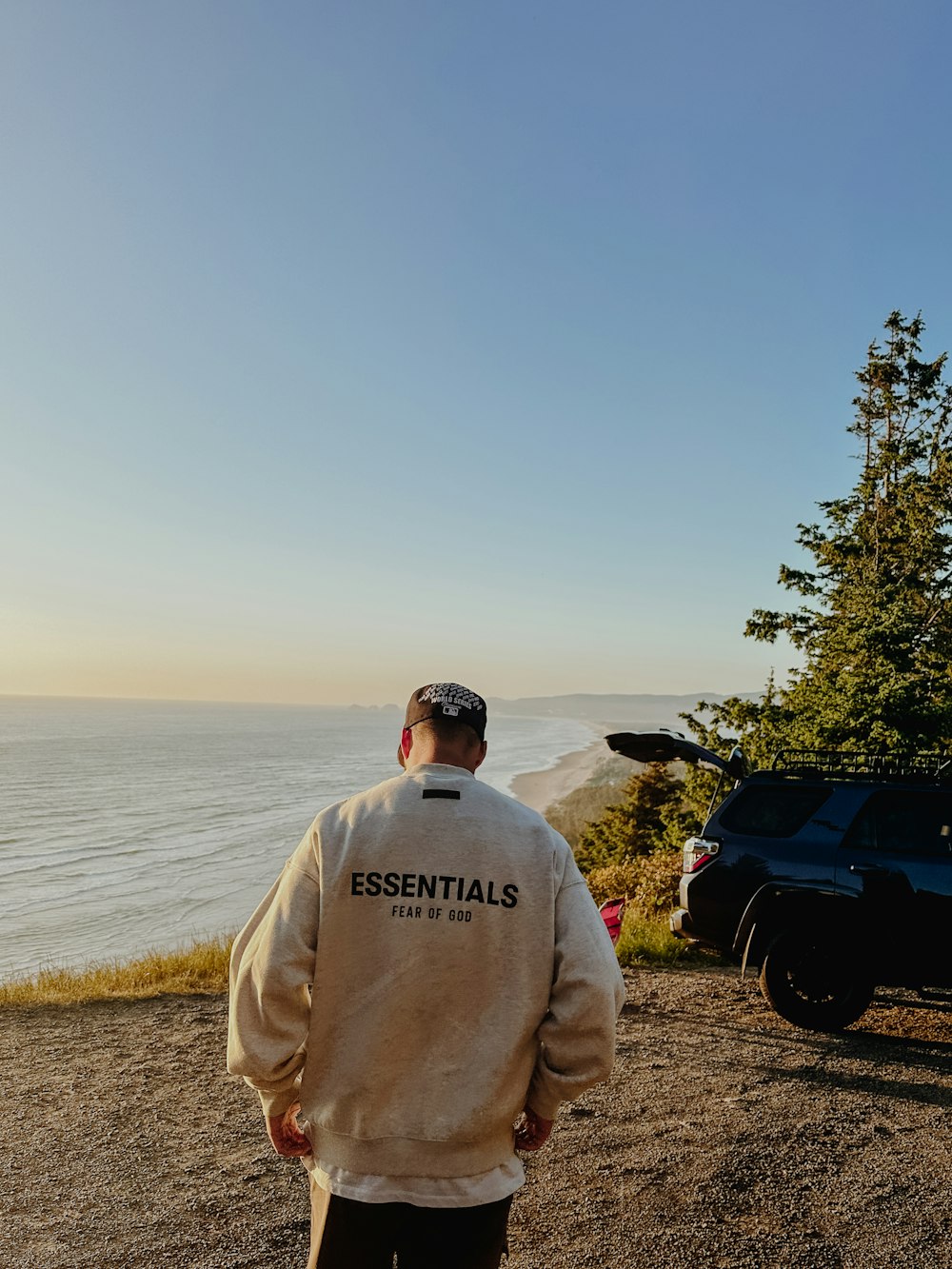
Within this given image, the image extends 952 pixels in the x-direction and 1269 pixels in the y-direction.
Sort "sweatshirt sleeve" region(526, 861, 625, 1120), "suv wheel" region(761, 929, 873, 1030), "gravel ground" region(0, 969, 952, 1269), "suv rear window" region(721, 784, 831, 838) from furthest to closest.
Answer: "suv rear window" region(721, 784, 831, 838)
"suv wheel" region(761, 929, 873, 1030)
"gravel ground" region(0, 969, 952, 1269)
"sweatshirt sleeve" region(526, 861, 625, 1120)

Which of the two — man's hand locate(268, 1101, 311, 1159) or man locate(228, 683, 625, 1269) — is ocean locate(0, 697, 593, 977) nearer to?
man's hand locate(268, 1101, 311, 1159)

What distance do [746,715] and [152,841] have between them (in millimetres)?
30759

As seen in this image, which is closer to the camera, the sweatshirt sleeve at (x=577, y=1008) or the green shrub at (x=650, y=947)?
the sweatshirt sleeve at (x=577, y=1008)

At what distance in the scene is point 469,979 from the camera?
2199 millimetres

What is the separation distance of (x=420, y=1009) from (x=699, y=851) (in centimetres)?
604

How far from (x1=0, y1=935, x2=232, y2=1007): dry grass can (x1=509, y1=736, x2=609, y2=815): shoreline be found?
38.9 m

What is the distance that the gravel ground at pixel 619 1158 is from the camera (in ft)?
13.5

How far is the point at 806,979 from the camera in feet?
24.3

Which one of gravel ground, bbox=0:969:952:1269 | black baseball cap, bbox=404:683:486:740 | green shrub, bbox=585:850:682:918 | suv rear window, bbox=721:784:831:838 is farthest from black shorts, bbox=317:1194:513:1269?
green shrub, bbox=585:850:682:918

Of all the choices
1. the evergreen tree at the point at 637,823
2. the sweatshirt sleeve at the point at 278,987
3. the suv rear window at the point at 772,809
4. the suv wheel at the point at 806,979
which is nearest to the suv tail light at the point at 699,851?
the suv rear window at the point at 772,809

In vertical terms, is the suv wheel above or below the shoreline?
above

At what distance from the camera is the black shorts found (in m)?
2.09

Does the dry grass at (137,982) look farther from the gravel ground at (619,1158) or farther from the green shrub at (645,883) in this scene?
the green shrub at (645,883)

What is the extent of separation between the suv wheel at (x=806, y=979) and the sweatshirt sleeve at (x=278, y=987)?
605 cm
